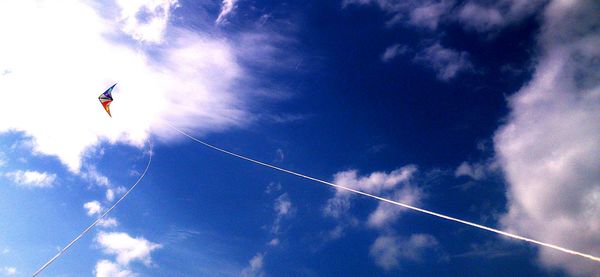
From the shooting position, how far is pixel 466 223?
23.5 ft

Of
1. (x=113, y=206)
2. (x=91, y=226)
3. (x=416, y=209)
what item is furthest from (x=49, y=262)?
(x=416, y=209)

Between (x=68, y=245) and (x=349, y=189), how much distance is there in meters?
12.3

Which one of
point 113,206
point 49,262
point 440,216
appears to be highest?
point 113,206

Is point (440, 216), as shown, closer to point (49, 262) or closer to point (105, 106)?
point (49, 262)

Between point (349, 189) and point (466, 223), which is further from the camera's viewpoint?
point (349, 189)

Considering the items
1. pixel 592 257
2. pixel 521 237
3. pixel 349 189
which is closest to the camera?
pixel 592 257

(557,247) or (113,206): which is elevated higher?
(113,206)

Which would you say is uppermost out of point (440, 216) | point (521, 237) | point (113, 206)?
point (113, 206)

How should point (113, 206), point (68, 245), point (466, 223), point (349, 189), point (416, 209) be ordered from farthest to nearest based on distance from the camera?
point (113, 206), point (68, 245), point (349, 189), point (416, 209), point (466, 223)

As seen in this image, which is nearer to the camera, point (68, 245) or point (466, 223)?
point (466, 223)

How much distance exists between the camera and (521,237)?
6.47 metres

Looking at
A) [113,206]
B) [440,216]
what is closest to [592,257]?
[440,216]

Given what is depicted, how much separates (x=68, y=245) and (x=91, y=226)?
Answer: 2.00 metres

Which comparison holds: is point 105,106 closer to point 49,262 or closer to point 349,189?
point 49,262
